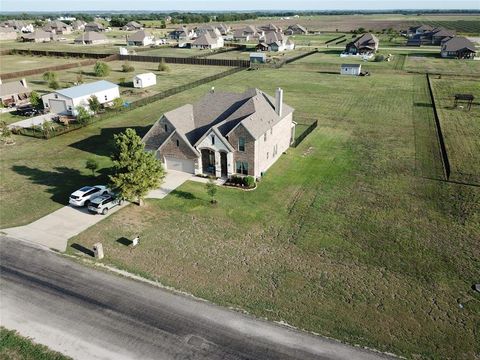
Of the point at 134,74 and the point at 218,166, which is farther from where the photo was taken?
the point at 134,74

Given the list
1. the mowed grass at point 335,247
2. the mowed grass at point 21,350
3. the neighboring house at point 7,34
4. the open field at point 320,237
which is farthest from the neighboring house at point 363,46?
the neighboring house at point 7,34

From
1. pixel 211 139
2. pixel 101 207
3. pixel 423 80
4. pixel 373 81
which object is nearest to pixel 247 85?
pixel 373 81

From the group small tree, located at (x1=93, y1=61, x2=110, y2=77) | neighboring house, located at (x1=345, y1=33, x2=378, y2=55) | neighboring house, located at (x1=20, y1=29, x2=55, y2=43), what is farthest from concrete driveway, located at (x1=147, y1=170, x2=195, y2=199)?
neighboring house, located at (x1=20, y1=29, x2=55, y2=43)

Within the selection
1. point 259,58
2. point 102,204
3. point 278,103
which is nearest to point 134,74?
point 259,58

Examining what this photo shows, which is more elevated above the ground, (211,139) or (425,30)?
(425,30)

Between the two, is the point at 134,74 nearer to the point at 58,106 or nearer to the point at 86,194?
the point at 58,106

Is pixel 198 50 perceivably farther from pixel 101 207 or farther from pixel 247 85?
pixel 101 207

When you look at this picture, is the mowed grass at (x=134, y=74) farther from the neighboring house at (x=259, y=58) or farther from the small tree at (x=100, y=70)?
the neighboring house at (x=259, y=58)
